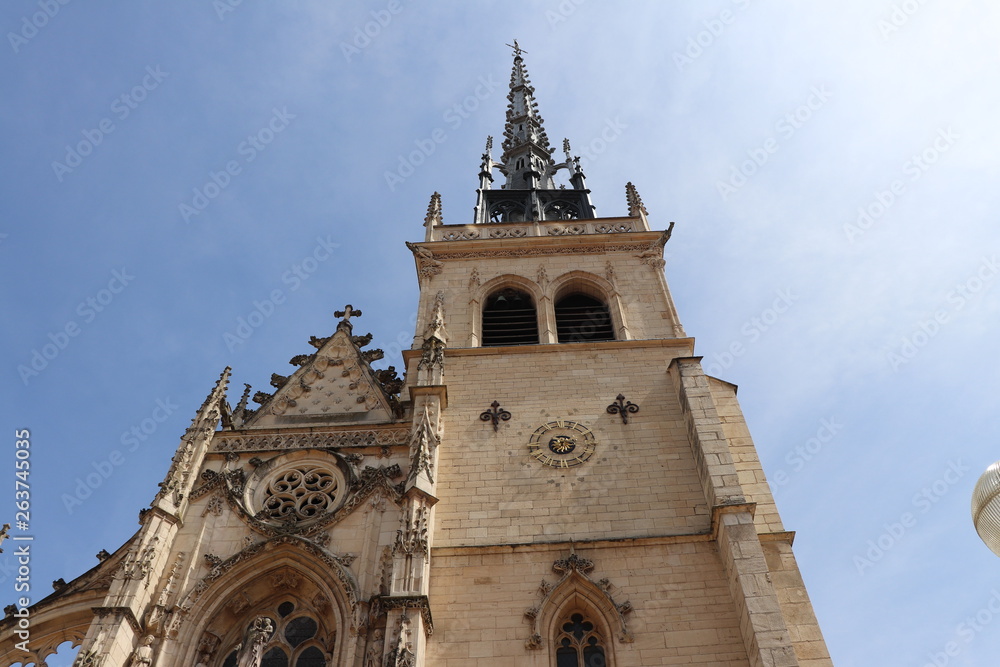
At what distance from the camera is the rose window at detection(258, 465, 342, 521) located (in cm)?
1339

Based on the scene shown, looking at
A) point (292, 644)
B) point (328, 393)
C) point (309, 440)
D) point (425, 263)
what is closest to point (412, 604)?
point (292, 644)

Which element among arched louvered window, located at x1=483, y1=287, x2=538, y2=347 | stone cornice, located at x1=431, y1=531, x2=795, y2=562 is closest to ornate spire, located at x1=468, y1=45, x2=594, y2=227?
arched louvered window, located at x1=483, y1=287, x2=538, y2=347

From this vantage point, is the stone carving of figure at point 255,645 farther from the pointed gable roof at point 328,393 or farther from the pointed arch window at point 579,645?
the pointed gable roof at point 328,393

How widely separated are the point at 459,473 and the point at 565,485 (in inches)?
69.9

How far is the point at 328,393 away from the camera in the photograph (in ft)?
53.2

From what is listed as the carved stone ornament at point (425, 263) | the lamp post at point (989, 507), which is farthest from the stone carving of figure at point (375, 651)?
the carved stone ornament at point (425, 263)

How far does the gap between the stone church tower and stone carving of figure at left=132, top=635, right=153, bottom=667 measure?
0.10 feet

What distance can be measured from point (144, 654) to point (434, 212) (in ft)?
45.9

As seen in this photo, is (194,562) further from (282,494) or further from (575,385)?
(575,385)

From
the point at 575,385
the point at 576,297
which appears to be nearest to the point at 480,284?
the point at 576,297

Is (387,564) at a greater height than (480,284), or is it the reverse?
(480,284)

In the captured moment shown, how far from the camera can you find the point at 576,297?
65.6ft

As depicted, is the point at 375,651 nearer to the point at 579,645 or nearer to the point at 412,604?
the point at 412,604

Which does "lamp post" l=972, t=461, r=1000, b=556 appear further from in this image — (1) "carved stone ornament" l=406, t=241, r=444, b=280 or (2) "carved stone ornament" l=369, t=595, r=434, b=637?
(1) "carved stone ornament" l=406, t=241, r=444, b=280
